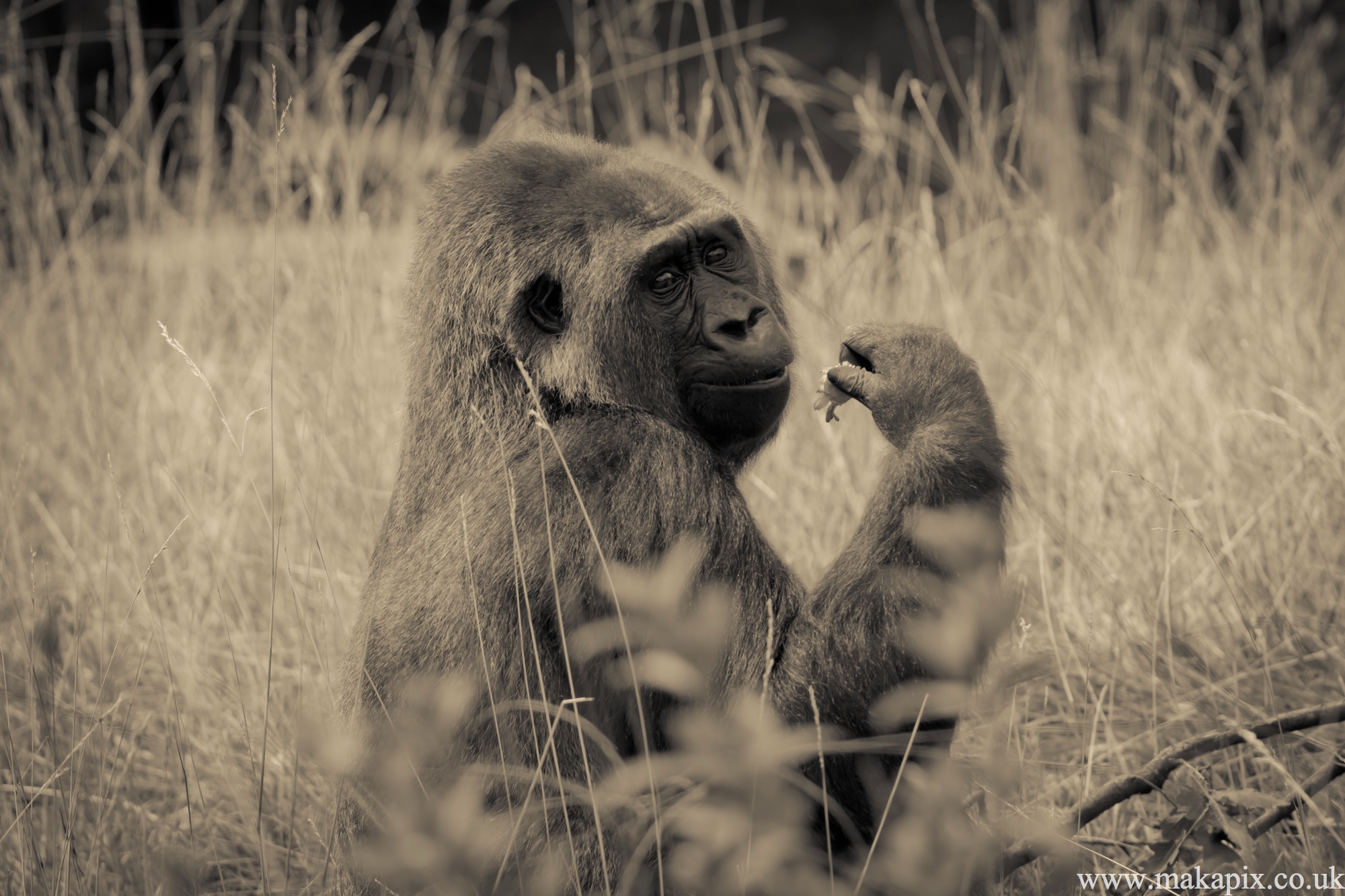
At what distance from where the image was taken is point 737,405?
2.63m

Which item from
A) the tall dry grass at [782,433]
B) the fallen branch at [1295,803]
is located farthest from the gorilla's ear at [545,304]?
the fallen branch at [1295,803]

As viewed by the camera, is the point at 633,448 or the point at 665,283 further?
Result: the point at 665,283

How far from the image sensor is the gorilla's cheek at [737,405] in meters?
2.62

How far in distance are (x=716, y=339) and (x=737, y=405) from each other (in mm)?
153

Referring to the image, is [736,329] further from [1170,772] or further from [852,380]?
[1170,772]

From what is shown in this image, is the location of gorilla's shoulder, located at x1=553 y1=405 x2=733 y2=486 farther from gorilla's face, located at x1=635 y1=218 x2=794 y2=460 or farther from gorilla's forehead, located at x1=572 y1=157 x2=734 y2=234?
gorilla's forehead, located at x1=572 y1=157 x2=734 y2=234

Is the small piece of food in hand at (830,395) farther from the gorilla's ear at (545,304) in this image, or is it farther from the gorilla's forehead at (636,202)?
the gorilla's ear at (545,304)

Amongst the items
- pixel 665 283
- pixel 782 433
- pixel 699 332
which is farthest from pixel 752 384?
pixel 782 433

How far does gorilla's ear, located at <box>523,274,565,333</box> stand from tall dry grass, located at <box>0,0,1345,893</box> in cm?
56

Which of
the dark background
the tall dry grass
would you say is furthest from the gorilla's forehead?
the dark background

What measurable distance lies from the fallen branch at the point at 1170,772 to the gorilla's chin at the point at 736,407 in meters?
1.03

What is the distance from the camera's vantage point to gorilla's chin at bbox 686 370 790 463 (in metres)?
2.62

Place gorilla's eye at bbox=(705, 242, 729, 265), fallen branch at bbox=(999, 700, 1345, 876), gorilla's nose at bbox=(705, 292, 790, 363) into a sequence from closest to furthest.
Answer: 1. fallen branch at bbox=(999, 700, 1345, 876)
2. gorilla's nose at bbox=(705, 292, 790, 363)
3. gorilla's eye at bbox=(705, 242, 729, 265)

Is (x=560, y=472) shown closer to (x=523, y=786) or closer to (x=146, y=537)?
(x=523, y=786)
